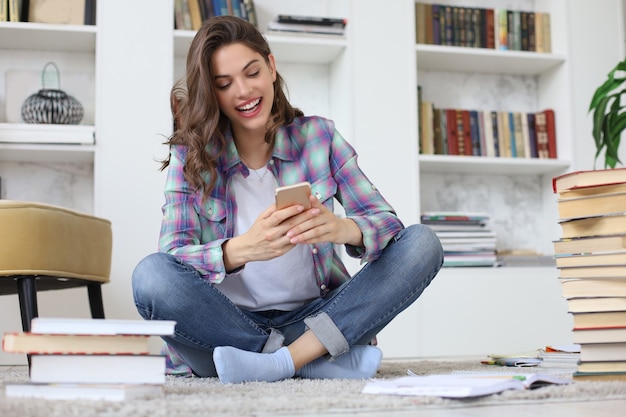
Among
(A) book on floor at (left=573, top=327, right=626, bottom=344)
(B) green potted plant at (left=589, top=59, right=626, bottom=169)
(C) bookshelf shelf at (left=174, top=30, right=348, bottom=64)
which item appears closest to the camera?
(A) book on floor at (left=573, top=327, right=626, bottom=344)

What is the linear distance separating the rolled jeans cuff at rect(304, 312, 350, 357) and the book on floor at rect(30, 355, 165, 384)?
0.52 metres

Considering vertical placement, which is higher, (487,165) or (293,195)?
(487,165)

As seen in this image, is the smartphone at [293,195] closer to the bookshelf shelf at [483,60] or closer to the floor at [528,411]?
the floor at [528,411]

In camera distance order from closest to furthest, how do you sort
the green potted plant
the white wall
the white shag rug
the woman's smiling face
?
the white shag rug < the woman's smiling face < the green potted plant < the white wall

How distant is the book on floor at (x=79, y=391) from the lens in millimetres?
1098

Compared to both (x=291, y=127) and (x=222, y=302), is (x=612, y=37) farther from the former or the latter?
(x=222, y=302)

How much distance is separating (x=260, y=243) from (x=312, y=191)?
1.07 ft

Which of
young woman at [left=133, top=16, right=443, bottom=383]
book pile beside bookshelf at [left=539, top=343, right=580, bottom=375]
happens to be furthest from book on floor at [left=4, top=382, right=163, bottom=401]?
book pile beside bookshelf at [left=539, top=343, right=580, bottom=375]

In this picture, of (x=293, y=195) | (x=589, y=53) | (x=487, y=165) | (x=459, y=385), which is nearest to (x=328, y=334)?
(x=293, y=195)

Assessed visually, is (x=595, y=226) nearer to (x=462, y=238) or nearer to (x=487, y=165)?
(x=462, y=238)

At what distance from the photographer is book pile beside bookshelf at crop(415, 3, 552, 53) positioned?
324 cm

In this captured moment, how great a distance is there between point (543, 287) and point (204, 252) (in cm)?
189

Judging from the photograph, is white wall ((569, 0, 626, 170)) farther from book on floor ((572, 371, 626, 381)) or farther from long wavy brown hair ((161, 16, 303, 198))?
book on floor ((572, 371, 626, 381))

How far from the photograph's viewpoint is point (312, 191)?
5.90 ft
